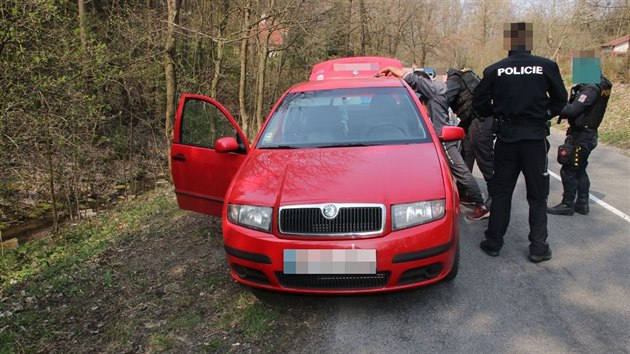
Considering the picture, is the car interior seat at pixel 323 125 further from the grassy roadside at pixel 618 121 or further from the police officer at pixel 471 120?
the grassy roadside at pixel 618 121

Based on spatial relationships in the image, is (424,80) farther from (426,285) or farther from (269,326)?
(269,326)

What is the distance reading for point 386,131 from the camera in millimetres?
4266

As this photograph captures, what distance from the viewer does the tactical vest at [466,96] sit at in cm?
575

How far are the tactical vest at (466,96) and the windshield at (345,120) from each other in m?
1.38

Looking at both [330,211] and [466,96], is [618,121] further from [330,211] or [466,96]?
[330,211]

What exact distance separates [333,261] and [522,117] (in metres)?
2.23

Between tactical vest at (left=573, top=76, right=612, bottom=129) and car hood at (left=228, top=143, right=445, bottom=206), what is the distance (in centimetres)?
261

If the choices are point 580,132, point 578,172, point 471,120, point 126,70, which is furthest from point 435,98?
point 126,70

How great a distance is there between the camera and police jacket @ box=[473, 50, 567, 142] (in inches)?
155

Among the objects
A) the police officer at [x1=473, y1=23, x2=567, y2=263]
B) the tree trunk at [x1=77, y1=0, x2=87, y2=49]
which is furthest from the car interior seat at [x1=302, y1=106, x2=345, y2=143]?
the tree trunk at [x1=77, y1=0, x2=87, y2=49]

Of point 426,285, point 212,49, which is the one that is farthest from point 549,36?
point 426,285

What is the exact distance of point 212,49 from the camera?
15977 millimetres

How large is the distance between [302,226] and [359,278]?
54 centimetres

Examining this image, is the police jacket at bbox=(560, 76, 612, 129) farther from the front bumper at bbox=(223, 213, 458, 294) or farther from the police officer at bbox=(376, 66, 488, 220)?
the front bumper at bbox=(223, 213, 458, 294)
